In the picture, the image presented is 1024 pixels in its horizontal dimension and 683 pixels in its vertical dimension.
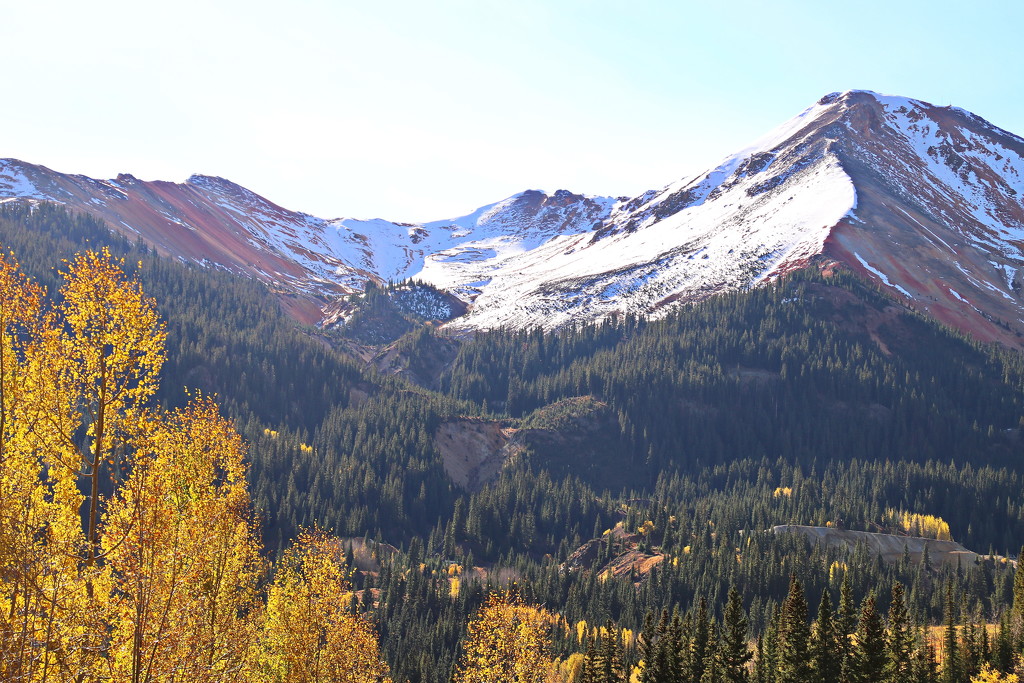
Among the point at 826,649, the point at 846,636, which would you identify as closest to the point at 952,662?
the point at 846,636

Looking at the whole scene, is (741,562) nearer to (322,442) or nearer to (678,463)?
(678,463)

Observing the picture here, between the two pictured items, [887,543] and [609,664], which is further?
[887,543]

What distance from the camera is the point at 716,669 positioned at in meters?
69.4

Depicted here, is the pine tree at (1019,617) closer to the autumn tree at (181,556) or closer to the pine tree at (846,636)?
the pine tree at (846,636)

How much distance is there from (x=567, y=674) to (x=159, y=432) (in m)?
74.2

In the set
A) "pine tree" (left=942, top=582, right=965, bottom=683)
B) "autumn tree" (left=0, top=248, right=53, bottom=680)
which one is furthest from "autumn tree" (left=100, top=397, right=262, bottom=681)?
"pine tree" (left=942, top=582, right=965, bottom=683)

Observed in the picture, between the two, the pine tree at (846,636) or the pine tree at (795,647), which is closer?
the pine tree at (795,647)

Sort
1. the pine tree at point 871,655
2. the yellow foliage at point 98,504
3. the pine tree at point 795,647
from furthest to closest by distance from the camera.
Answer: the pine tree at point 795,647 < the pine tree at point 871,655 < the yellow foliage at point 98,504

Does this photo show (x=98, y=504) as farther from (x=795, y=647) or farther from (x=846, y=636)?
(x=846, y=636)

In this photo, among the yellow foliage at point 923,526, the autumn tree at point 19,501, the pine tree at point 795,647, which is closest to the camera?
the autumn tree at point 19,501

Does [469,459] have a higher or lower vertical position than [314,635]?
lower

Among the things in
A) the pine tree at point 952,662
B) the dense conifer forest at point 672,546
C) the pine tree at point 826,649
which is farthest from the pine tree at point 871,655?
the pine tree at point 952,662

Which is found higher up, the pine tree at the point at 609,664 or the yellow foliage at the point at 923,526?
the yellow foliage at the point at 923,526

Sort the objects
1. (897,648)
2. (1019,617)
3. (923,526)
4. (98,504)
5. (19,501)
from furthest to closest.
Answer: (923,526), (1019,617), (897,648), (98,504), (19,501)
